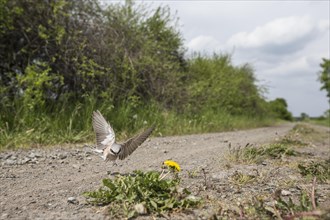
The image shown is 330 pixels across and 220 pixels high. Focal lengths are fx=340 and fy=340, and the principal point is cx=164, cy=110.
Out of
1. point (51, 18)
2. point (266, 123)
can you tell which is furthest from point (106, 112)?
point (266, 123)

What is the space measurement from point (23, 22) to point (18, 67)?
958 mm

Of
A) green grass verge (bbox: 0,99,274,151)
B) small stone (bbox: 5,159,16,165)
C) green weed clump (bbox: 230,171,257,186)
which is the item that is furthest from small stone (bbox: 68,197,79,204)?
green grass verge (bbox: 0,99,274,151)

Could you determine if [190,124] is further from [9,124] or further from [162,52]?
[9,124]

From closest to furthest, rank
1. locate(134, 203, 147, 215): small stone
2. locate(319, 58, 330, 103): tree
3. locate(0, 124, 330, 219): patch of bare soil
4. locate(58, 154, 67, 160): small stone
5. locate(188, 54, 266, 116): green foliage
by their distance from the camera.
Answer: locate(134, 203, 147, 215): small stone
locate(0, 124, 330, 219): patch of bare soil
locate(58, 154, 67, 160): small stone
locate(188, 54, 266, 116): green foliage
locate(319, 58, 330, 103): tree

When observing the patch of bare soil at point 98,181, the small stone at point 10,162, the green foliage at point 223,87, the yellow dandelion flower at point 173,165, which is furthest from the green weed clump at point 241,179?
the green foliage at point 223,87

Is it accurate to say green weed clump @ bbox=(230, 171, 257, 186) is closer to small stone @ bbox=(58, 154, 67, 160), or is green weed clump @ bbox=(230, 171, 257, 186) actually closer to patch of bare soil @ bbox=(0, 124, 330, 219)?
patch of bare soil @ bbox=(0, 124, 330, 219)

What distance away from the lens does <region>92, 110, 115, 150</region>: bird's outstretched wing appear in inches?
124

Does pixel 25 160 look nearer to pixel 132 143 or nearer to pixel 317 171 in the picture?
pixel 132 143

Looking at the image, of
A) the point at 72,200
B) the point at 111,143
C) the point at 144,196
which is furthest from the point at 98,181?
the point at 144,196

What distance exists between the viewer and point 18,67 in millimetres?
7270

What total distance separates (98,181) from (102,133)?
0.47 meters

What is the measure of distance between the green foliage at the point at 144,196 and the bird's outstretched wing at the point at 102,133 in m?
0.83

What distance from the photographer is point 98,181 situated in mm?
3012

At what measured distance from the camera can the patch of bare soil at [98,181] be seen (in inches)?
86.0
